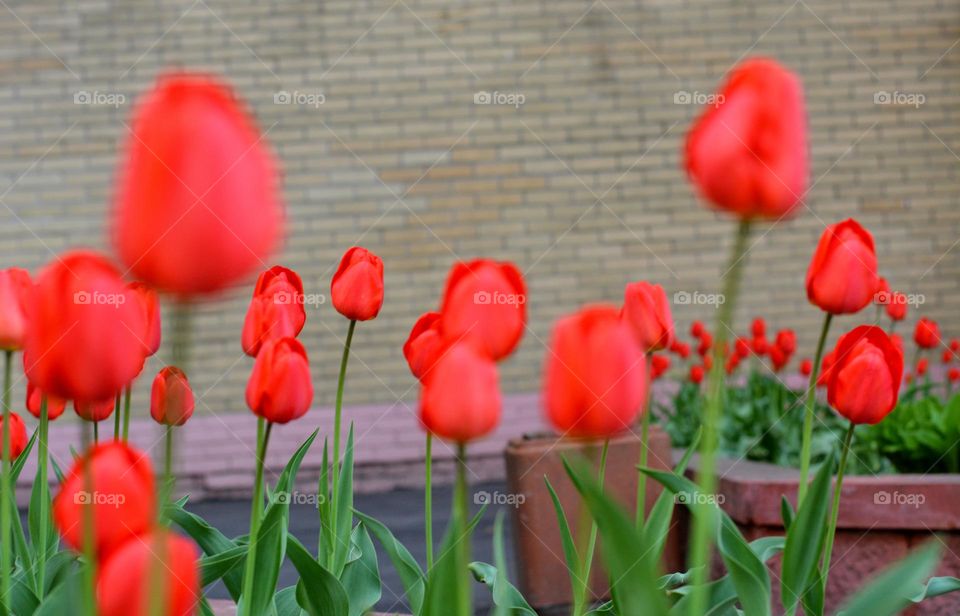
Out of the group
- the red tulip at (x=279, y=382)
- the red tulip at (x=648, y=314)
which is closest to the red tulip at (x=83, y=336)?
the red tulip at (x=279, y=382)

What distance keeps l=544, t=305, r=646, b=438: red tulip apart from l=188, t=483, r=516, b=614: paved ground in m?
3.03

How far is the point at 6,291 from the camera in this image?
112cm

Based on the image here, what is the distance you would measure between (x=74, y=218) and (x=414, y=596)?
5.10 m

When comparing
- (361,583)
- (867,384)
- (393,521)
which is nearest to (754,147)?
(867,384)

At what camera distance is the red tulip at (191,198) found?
0.43 m

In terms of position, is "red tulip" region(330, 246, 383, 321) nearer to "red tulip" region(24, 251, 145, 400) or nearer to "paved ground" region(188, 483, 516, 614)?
"red tulip" region(24, 251, 145, 400)

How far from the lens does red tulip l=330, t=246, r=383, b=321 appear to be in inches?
48.8

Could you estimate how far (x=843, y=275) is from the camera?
3.44ft

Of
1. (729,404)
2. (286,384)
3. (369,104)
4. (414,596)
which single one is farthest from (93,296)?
(369,104)

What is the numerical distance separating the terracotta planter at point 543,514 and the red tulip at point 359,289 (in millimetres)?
1866

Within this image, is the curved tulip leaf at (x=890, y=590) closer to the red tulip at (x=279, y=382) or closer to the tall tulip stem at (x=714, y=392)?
the tall tulip stem at (x=714, y=392)

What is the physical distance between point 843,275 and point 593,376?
20.0 inches

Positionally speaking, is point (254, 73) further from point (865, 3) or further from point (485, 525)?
point (865, 3)

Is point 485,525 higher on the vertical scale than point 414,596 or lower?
lower
